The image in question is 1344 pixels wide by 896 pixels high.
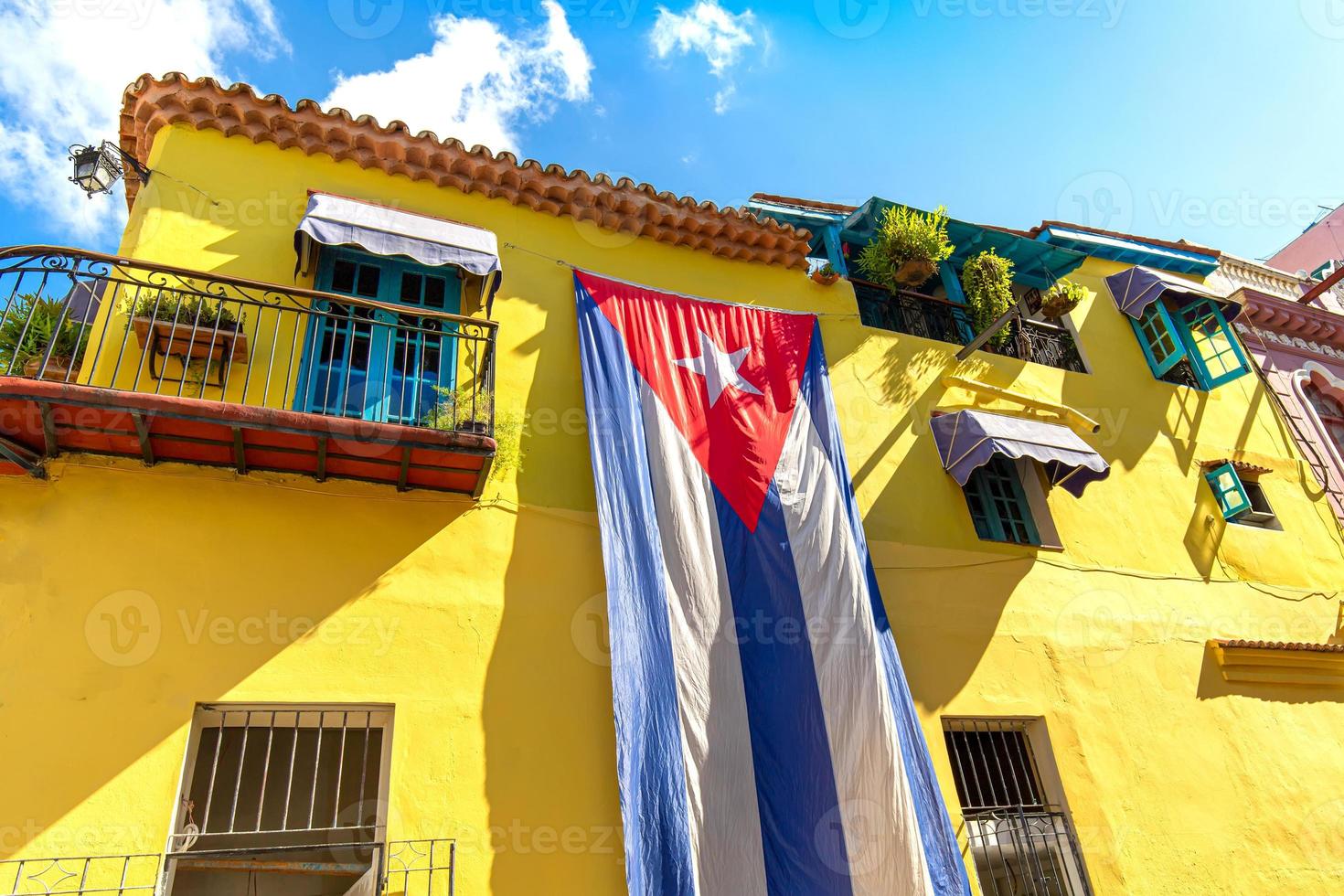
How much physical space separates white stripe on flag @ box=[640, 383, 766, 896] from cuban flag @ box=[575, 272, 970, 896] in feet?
0.04

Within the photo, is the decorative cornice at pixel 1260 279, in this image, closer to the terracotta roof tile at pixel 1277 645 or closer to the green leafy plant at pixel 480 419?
the terracotta roof tile at pixel 1277 645

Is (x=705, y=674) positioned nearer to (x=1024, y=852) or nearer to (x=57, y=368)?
(x=1024, y=852)

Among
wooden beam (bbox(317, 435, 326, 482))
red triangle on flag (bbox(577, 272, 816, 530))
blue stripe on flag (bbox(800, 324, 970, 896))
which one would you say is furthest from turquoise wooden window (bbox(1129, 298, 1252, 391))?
wooden beam (bbox(317, 435, 326, 482))

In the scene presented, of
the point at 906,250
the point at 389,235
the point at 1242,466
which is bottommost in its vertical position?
the point at 1242,466

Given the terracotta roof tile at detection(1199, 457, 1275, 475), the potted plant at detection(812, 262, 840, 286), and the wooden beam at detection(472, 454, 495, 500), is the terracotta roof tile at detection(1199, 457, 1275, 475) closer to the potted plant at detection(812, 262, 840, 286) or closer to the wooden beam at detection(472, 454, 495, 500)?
the potted plant at detection(812, 262, 840, 286)

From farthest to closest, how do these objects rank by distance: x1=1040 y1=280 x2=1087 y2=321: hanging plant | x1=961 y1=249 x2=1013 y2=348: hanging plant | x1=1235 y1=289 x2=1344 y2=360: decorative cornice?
1. x1=1235 y1=289 x2=1344 y2=360: decorative cornice
2. x1=1040 y1=280 x2=1087 y2=321: hanging plant
3. x1=961 y1=249 x2=1013 y2=348: hanging plant

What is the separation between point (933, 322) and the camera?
30.3 ft

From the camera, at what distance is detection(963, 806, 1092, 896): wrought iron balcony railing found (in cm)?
606

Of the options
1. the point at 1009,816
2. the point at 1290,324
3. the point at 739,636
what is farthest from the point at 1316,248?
the point at 739,636

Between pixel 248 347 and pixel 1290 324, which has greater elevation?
pixel 1290 324

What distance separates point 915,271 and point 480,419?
17.0ft

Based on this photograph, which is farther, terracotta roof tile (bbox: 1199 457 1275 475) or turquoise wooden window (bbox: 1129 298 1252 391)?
turquoise wooden window (bbox: 1129 298 1252 391)

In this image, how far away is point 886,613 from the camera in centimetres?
673

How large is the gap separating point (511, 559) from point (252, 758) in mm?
2762
